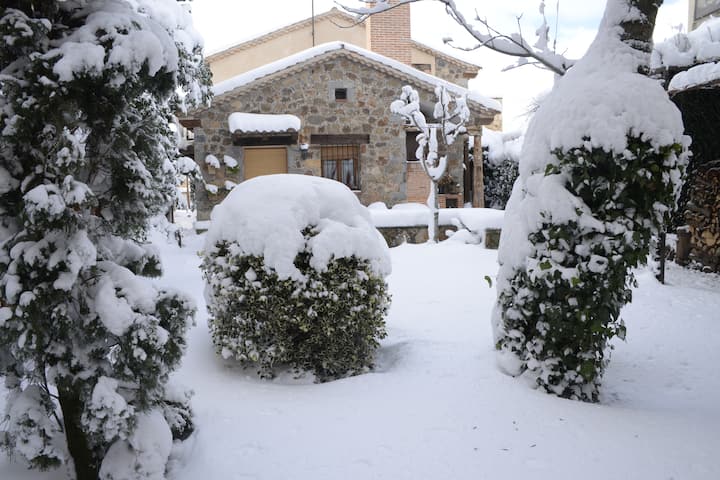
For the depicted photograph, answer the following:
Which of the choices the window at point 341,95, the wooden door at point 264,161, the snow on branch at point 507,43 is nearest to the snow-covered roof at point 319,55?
the window at point 341,95

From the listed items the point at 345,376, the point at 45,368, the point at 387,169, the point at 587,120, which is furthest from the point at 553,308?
the point at 387,169

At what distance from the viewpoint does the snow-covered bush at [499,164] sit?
1723 cm

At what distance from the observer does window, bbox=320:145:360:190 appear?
1416cm

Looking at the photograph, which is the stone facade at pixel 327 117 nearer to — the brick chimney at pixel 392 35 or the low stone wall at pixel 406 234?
the brick chimney at pixel 392 35

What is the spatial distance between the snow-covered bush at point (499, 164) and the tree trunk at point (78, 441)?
16085 mm

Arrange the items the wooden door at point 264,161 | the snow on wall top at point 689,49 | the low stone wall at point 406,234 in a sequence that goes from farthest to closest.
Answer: the wooden door at point 264,161 → the low stone wall at point 406,234 → the snow on wall top at point 689,49

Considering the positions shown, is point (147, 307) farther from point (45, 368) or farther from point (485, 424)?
point (485, 424)

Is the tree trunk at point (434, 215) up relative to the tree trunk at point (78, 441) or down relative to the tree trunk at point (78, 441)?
up

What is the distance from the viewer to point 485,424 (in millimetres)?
3012

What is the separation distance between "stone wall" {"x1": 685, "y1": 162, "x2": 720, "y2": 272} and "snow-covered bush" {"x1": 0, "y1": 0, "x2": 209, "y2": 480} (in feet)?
28.6

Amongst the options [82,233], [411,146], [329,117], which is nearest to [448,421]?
[82,233]

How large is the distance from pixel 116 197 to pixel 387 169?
1216 cm

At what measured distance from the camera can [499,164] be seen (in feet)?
58.6

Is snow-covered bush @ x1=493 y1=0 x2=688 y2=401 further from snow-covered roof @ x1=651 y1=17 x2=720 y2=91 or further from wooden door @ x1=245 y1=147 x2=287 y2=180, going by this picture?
wooden door @ x1=245 y1=147 x2=287 y2=180
